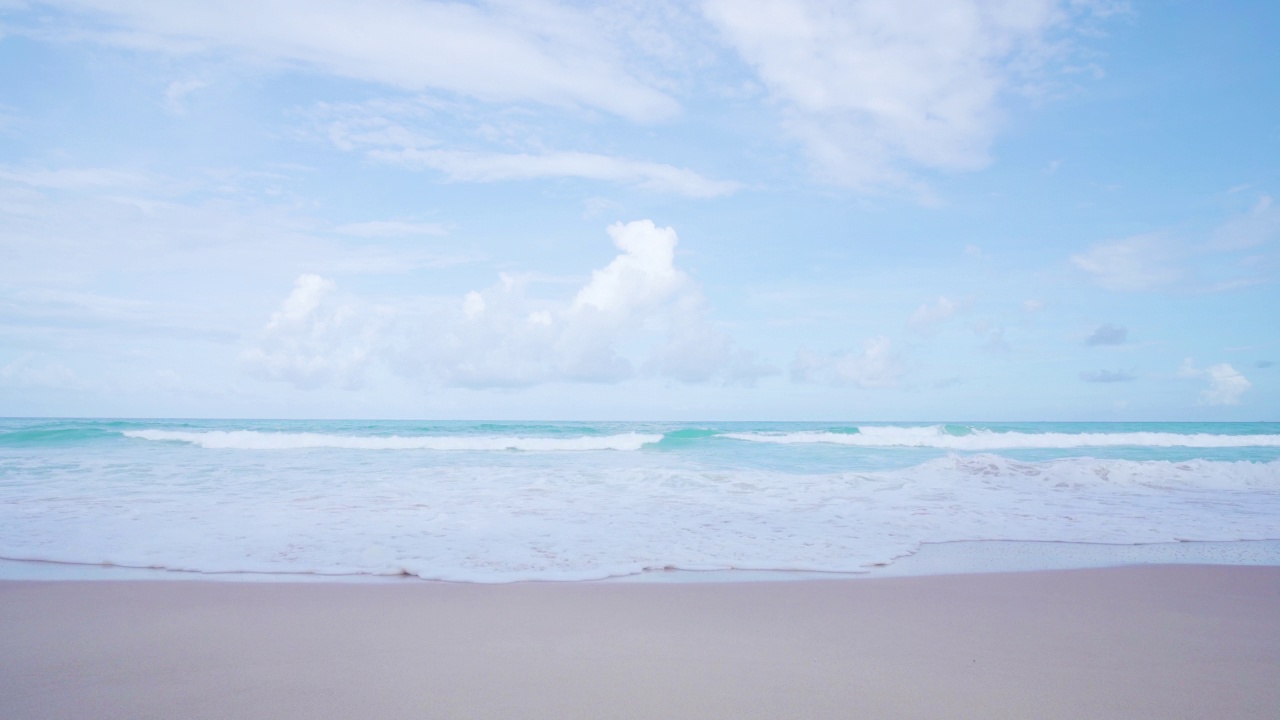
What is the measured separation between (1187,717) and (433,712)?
3.16 m

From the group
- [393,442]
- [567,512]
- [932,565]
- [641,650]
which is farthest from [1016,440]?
[641,650]

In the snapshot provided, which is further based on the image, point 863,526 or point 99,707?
point 863,526

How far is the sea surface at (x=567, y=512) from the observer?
20.3 feet

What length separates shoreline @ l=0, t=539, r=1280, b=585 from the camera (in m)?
5.41

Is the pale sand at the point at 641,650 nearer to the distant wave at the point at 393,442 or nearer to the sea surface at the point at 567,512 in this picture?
the sea surface at the point at 567,512

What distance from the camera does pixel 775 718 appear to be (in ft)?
9.30

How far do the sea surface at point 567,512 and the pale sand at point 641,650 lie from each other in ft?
3.12

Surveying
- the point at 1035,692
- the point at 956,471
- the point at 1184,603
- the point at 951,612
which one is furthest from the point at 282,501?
the point at 956,471

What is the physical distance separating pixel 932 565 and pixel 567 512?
4480mm

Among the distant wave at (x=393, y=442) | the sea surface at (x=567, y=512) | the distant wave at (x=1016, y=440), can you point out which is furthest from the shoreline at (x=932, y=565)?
A: the distant wave at (x=1016, y=440)

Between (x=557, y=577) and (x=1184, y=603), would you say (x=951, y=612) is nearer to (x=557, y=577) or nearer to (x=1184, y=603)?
(x=1184, y=603)

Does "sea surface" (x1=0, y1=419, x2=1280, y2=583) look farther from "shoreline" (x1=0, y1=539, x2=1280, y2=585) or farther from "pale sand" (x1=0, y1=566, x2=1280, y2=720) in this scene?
"pale sand" (x1=0, y1=566, x2=1280, y2=720)

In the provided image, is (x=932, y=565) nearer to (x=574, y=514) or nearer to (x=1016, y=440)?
(x=574, y=514)

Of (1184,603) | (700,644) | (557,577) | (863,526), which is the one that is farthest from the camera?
(863,526)
